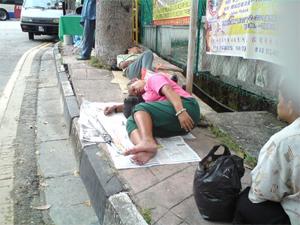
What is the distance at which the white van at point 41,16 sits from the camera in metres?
14.9

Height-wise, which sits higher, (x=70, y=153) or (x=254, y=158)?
(x=254, y=158)

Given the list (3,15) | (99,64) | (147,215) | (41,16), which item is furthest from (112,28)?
(3,15)

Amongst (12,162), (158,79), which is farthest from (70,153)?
(158,79)

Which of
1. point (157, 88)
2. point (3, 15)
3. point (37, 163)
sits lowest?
point (37, 163)

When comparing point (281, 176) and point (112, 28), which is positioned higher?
point (112, 28)

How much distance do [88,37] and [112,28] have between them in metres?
1.12

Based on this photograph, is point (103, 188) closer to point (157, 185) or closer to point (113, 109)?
point (157, 185)

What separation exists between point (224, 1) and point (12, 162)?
9.05 ft

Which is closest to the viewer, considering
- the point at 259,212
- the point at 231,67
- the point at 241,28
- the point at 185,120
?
the point at 259,212

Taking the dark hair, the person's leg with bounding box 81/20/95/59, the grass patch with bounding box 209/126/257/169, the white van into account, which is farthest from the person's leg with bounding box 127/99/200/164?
the white van

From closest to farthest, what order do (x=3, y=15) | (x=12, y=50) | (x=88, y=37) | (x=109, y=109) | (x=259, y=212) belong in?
(x=259, y=212) → (x=109, y=109) → (x=88, y=37) → (x=12, y=50) → (x=3, y=15)

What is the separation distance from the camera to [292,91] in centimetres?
202

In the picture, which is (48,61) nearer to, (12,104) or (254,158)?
(12,104)

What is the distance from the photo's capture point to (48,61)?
1058 cm
